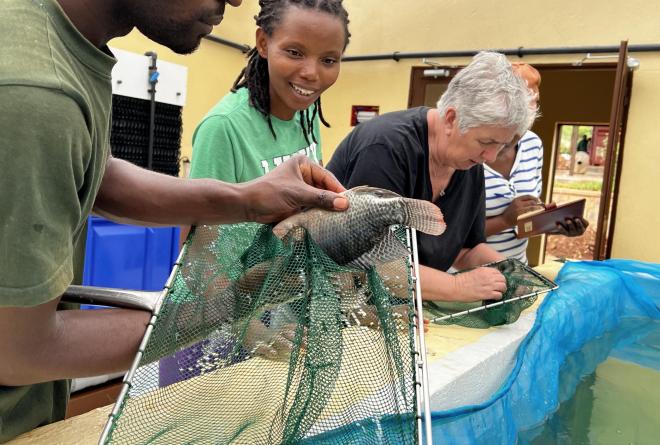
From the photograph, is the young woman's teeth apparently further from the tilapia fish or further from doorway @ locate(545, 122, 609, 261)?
doorway @ locate(545, 122, 609, 261)

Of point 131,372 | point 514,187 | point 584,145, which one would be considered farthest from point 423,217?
point 584,145

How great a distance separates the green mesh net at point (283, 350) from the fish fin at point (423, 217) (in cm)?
4

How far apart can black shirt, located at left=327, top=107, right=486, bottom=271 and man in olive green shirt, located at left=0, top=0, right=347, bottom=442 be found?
0.75 metres

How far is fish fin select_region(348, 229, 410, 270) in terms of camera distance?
1067mm

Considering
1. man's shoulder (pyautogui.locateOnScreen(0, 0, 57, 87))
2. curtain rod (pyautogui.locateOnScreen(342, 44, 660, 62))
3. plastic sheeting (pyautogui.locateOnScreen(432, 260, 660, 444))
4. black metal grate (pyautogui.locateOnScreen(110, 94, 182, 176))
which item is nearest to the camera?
man's shoulder (pyautogui.locateOnScreen(0, 0, 57, 87))

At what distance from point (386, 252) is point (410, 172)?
0.80 m

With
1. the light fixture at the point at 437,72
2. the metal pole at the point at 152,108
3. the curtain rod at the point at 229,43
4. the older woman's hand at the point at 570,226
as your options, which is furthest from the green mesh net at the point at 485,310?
the curtain rod at the point at 229,43

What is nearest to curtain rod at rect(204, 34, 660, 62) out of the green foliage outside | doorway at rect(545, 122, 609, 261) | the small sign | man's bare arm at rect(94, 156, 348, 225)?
the small sign

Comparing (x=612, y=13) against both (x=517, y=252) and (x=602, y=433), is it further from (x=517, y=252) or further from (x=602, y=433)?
(x=602, y=433)

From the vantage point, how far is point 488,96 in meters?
1.85

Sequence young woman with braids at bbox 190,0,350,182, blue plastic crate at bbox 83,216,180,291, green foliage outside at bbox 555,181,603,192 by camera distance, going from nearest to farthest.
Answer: young woman with braids at bbox 190,0,350,182 → blue plastic crate at bbox 83,216,180,291 → green foliage outside at bbox 555,181,603,192

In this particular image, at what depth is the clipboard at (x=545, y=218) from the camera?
258cm

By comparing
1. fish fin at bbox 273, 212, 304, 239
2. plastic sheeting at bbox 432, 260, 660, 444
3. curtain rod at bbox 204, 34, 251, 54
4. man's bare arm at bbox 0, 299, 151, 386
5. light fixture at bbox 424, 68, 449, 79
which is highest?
curtain rod at bbox 204, 34, 251, 54

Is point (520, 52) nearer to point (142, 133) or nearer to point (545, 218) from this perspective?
point (545, 218)
